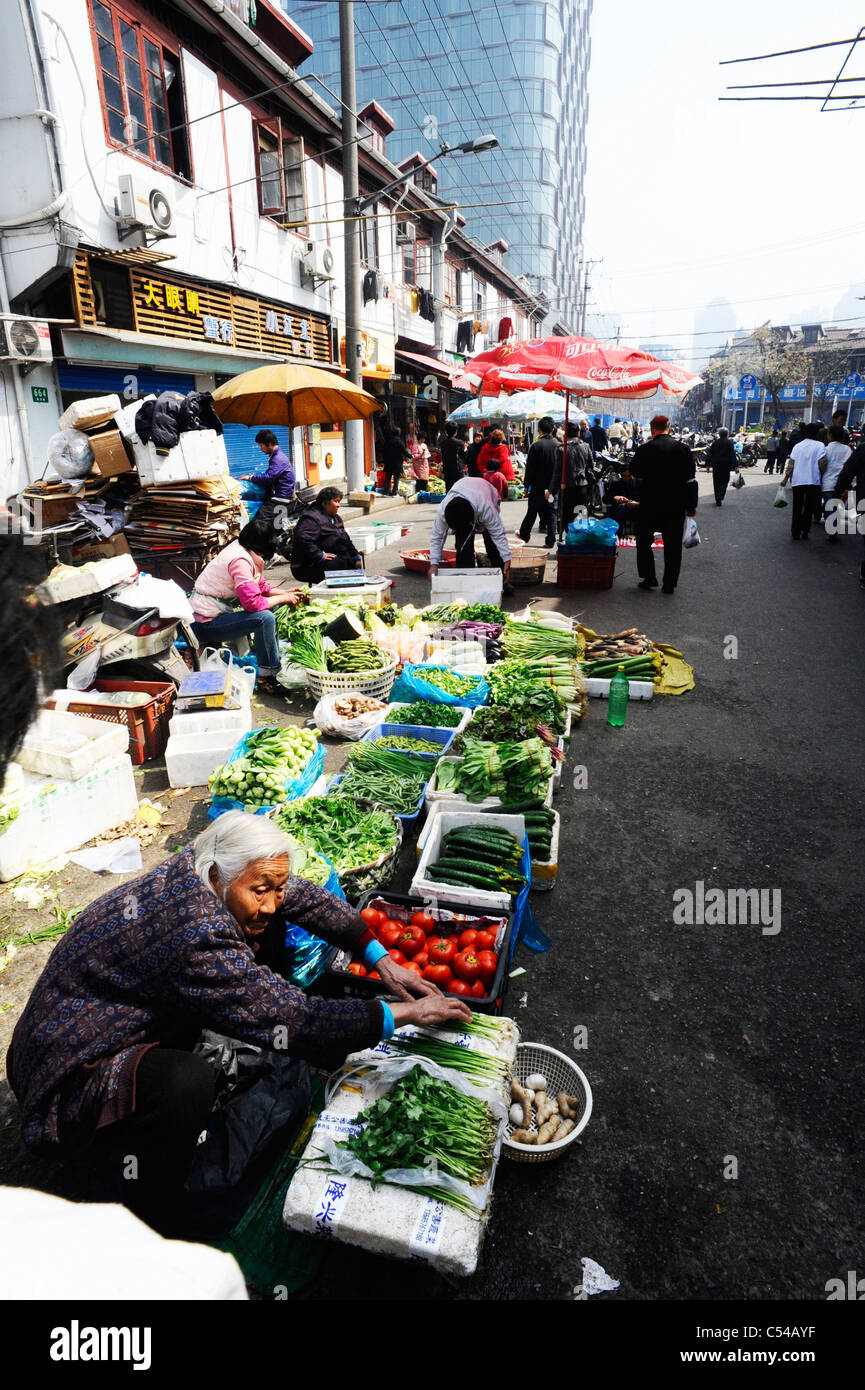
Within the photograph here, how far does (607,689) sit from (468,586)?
245 centimetres

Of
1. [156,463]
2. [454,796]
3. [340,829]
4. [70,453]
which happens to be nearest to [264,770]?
[340,829]

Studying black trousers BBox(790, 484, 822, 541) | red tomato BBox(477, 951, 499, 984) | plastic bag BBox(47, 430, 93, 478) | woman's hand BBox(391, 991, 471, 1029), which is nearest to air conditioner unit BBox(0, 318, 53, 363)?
plastic bag BBox(47, 430, 93, 478)

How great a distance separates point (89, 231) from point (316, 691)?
8191 mm

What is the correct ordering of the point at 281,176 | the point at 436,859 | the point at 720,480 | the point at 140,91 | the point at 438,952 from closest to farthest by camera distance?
1. the point at 438,952
2. the point at 436,859
3. the point at 140,91
4. the point at 281,176
5. the point at 720,480

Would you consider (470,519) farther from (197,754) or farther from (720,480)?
(720,480)

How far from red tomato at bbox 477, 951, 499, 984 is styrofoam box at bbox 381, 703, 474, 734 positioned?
2403mm

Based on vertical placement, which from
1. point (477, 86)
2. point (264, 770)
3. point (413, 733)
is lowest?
point (413, 733)

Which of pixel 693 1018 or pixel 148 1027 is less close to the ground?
pixel 148 1027

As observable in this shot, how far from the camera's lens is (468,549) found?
31.8 ft

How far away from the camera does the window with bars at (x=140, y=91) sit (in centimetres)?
1080

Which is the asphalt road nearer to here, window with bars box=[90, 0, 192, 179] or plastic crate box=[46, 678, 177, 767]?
plastic crate box=[46, 678, 177, 767]

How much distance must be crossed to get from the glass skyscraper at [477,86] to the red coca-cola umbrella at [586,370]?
5796cm

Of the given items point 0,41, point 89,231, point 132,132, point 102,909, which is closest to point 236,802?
point 102,909

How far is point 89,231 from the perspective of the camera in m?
10.3
